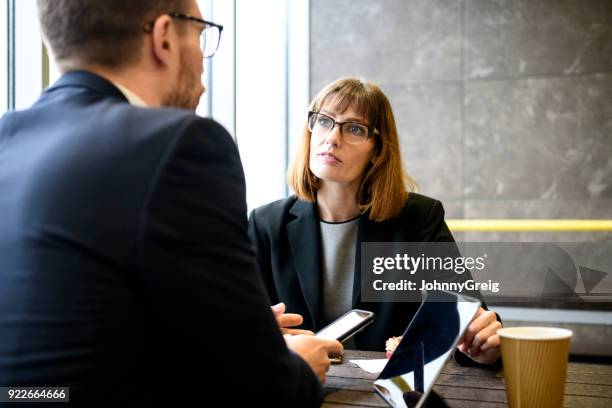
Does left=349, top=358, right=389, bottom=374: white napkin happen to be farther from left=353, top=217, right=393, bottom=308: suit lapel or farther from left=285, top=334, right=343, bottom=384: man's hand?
left=353, top=217, right=393, bottom=308: suit lapel

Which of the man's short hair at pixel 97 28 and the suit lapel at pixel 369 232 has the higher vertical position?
the man's short hair at pixel 97 28

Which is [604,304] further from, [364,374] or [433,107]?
[364,374]

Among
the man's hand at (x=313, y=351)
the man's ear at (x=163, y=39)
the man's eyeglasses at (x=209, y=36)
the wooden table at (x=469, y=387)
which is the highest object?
the man's eyeglasses at (x=209, y=36)

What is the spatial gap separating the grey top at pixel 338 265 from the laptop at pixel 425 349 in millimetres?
768

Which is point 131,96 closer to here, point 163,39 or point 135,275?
point 163,39

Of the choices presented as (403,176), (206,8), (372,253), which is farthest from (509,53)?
(372,253)

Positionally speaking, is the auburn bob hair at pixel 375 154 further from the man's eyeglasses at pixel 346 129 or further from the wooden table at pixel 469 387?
the wooden table at pixel 469 387

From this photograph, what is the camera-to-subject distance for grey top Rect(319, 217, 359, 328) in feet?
6.28

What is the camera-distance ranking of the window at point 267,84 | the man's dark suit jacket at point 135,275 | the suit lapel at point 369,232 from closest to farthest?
1. the man's dark suit jacket at point 135,275
2. the suit lapel at point 369,232
3. the window at point 267,84

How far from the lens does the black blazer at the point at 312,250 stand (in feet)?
5.97

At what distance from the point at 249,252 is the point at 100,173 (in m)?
0.20

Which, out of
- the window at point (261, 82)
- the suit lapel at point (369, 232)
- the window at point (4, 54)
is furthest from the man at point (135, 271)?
the window at point (261, 82)

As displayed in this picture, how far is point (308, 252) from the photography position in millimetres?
1962

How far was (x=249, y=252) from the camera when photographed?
778 mm
